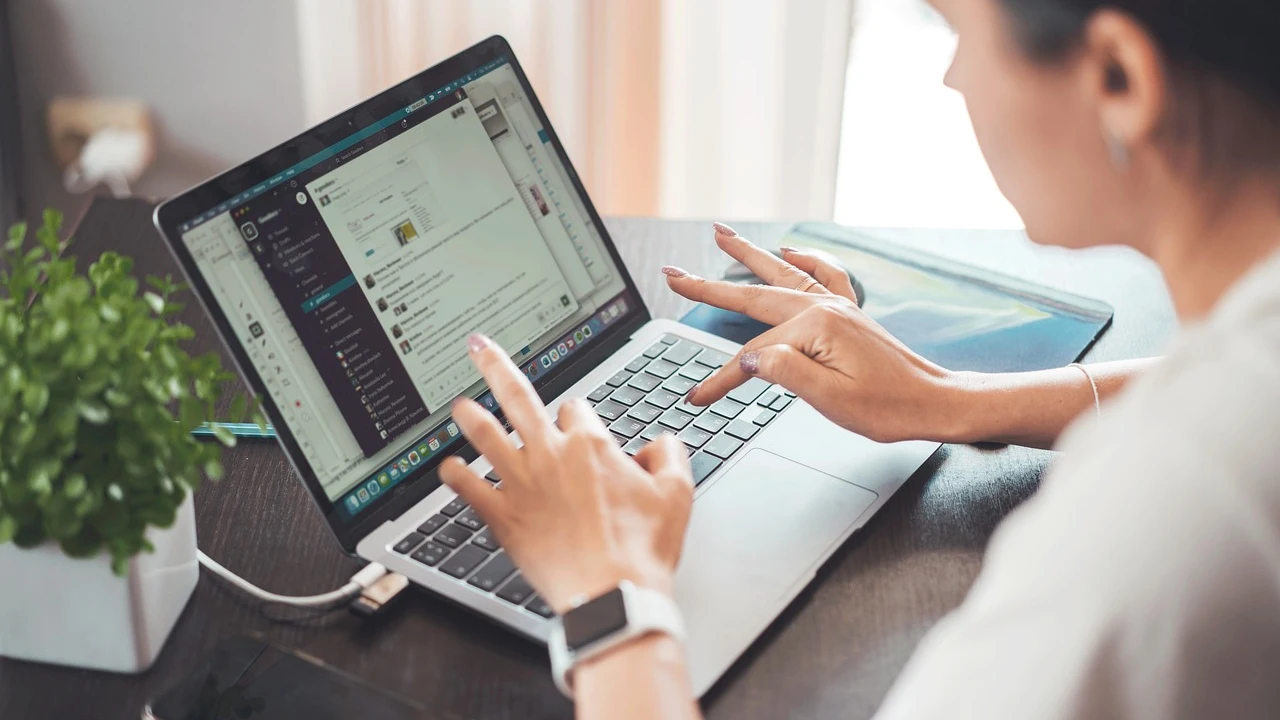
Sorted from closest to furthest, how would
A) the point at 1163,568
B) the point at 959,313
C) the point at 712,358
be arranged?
the point at 1163,568 → the point at 712,358 → the point at 959,313

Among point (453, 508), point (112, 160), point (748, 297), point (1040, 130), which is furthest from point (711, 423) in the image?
point (112, 160)

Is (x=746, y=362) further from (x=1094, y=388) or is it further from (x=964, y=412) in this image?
(x=1094, y=388)

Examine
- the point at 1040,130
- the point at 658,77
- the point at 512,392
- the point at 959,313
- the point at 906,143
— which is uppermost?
the point at 1040,130

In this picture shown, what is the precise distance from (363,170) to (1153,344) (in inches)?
28.7

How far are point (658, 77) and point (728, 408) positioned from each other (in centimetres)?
128

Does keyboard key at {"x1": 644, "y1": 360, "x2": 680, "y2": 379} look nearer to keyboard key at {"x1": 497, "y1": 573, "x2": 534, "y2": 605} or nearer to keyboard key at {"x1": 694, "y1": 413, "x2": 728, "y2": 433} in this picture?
keyboard key at {"x1": 694, "y1": 413, "x2": 728, "y2": 433}

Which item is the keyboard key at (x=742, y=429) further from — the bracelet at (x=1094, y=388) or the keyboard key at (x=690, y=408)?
the bracelet at (x=1094, y=388)

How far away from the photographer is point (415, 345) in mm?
860

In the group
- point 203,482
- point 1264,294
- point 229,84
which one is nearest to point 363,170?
point 203,482

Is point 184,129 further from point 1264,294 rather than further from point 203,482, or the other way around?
point 1264,294

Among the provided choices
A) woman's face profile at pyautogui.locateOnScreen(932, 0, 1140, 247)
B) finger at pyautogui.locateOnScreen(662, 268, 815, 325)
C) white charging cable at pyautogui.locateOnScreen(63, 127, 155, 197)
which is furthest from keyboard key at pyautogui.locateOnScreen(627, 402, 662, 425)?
white charging cable at pyautogui.locateOnScreen(63, 127, 155, 197)

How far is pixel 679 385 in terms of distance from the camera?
977 millimetres

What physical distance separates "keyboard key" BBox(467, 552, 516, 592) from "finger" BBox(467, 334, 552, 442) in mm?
86

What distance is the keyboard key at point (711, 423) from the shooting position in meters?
0.93
